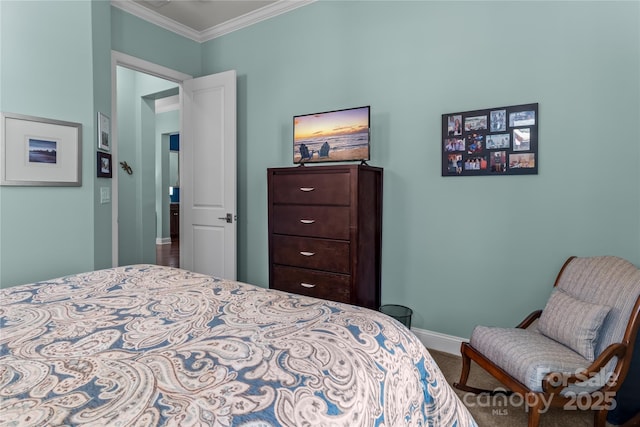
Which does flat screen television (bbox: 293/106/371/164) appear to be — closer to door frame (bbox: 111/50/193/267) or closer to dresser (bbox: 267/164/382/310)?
dresser (bbox: 267/164/382/310)

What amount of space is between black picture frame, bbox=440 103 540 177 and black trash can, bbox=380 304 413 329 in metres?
1.07

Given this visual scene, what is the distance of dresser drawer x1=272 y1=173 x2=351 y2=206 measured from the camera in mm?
2512

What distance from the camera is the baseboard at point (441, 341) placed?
104 inches

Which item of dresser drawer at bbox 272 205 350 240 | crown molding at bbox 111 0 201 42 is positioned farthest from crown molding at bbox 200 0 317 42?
dresser drawer at bbox 272 205 350 240

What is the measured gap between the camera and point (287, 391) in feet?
2.48

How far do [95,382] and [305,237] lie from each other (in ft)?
6.50

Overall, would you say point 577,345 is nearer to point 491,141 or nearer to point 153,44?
point 491,141

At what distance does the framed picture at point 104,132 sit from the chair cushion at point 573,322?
10.9 ft

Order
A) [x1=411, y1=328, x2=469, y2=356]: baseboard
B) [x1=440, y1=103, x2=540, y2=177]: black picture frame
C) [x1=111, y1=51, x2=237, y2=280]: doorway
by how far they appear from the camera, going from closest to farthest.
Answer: [x1=440, y1=103, x2=540, y2=177]: black picture frame → [x1=411, y1=328, x2=469, y2=356]: baseboard → [x1=111, y1=51, x2=237, y2=280]: doorway

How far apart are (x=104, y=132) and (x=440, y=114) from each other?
2658 mm

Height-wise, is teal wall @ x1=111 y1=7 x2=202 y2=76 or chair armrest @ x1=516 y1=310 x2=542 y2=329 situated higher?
teal wall @ x1=111 y1=7 x2=202 y2=76

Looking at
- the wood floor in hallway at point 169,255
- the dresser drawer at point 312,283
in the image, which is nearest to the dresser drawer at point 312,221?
the dresser drawer at point 312,283

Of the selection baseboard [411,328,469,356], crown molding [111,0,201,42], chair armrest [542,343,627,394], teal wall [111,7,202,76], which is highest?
crown molding [111,0,201,42]

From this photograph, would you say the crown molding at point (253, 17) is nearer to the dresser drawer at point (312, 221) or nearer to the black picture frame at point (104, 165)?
the black picture frame at point (104, 165)
